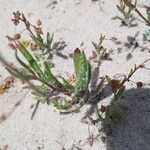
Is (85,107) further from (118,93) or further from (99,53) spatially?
(99,53)

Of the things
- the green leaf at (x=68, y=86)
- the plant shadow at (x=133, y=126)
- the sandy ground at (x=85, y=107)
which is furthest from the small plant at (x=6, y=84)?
the plant shadow at (x=133, y=126)

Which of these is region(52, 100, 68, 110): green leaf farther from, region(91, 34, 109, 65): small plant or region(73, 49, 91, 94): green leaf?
region(91, 34, 109, 65): small plant

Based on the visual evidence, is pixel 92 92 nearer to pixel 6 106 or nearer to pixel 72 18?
pixel 6 106

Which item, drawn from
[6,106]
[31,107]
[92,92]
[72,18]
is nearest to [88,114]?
[92,92]

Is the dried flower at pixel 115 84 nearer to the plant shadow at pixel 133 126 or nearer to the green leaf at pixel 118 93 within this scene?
the green leaf at pixel 118 93

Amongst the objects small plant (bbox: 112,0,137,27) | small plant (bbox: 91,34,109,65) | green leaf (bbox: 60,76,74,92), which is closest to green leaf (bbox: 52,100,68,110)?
green leaf (bbox: 60,76,74,92)

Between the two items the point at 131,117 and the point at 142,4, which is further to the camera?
the point at 142,4

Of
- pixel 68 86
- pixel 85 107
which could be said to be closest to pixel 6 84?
pixel 68 86
